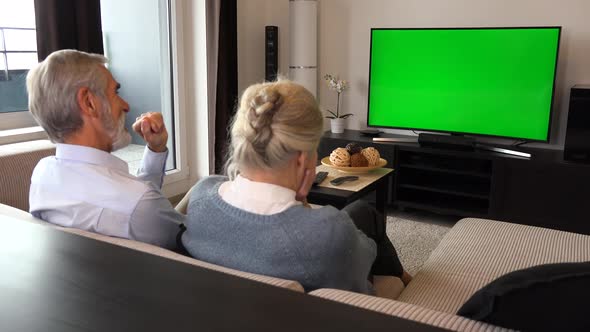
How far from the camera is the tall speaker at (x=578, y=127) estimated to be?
335 cm

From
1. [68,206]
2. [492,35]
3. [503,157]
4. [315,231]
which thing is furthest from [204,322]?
[492,35]

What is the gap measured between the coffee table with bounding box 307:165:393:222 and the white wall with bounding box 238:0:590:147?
5.21 feet

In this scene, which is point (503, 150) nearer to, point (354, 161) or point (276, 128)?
point (354, 161)

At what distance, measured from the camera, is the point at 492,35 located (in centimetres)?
367

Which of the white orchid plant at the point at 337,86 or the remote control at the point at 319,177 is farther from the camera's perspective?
the white orchid plant at the point at 337,86

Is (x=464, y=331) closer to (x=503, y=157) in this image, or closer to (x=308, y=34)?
(x=503, y=157)

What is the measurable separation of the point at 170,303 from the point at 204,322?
0.24 feet

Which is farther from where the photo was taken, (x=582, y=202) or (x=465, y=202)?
(x=465, y=202)

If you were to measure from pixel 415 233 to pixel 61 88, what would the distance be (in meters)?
2.60

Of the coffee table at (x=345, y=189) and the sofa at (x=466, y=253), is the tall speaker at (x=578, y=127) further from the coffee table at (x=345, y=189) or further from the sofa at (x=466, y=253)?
the sofa at (x=466, y=253)

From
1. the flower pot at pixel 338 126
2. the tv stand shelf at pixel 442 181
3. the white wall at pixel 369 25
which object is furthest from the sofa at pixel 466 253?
the flower pot at pixel 338 126

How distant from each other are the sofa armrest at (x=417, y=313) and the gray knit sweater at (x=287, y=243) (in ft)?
0.81

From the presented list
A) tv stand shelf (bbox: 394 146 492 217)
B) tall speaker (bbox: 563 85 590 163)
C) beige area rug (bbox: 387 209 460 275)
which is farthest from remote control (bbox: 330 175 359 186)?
tall speaker (bbox: 563 85 590 163)

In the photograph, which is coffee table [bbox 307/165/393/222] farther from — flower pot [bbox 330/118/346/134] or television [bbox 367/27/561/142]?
flower pot [bbox 330/118/346/134]
